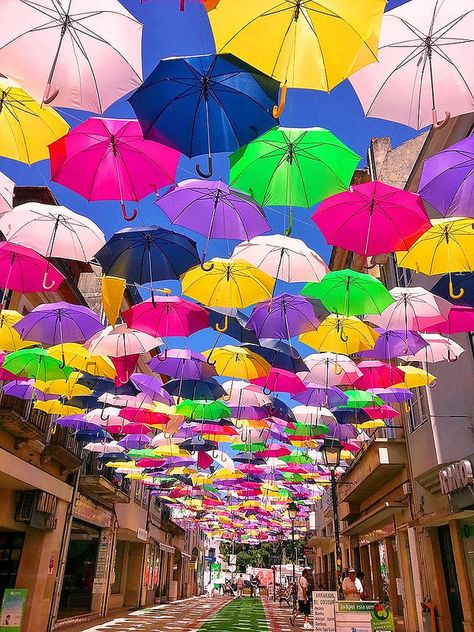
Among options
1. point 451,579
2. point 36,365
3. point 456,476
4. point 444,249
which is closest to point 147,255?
point 36,365

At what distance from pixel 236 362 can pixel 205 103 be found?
20.3ft

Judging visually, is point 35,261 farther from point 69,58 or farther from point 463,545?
point 463,545

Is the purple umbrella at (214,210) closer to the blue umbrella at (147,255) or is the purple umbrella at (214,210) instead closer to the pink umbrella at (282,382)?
the blue umbrella at (147,255)

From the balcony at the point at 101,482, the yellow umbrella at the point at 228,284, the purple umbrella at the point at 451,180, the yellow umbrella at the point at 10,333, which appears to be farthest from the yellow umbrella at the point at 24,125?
the balcony at the point at 101,482

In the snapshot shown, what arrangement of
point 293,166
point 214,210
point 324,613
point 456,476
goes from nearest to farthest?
point 293,166
point 214,210
point 456,476
point 324,613

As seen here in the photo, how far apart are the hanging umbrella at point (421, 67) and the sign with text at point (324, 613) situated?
954 cm

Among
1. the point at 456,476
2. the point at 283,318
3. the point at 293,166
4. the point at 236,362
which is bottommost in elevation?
the point at 456,476

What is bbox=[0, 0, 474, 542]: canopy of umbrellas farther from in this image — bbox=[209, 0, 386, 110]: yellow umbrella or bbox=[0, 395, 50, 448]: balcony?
bbox=[0, 395, 50, 448]: balcony

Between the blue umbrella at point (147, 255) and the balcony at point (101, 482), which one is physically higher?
the blue umbrella at point (147, 255)

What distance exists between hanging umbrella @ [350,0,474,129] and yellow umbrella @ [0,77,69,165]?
3.03 metres

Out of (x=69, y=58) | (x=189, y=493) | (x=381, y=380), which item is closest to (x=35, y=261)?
(x=69, y=58)

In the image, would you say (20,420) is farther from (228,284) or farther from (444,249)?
(444,249)

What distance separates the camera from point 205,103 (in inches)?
195

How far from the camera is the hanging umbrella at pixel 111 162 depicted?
5516mm
